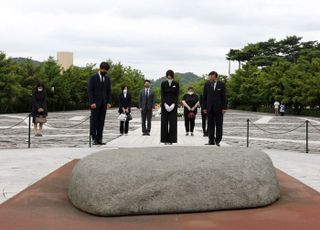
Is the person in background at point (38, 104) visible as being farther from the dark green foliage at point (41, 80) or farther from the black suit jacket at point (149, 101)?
the dark green foliage at point (41, 80)

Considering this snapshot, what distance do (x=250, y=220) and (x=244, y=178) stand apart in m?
0.62

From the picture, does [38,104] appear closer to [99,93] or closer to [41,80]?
[99,93]

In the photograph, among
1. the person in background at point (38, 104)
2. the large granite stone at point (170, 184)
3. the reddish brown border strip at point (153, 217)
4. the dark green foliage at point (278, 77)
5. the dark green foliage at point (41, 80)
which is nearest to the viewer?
the reddish brown border strip at point (153, 217)

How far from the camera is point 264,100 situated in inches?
2055

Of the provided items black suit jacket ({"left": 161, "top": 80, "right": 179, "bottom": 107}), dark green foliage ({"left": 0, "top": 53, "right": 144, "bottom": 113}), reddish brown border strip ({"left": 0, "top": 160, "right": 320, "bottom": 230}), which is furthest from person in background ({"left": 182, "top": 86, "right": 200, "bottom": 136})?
dark green foliage ({"left": 0, "top": 53, "right": 144, "bottom": 113})

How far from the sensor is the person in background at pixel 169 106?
35.0 feet

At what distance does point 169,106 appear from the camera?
1071 cm

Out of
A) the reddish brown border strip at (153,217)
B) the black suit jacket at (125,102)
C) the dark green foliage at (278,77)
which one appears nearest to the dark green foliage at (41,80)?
the dark green foliage at (278,77)

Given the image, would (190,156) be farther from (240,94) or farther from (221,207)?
(240,94)

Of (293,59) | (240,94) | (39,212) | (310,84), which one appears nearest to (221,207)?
(39,212)

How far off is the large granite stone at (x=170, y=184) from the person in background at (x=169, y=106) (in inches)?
218

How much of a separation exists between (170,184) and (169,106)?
6.15 metres

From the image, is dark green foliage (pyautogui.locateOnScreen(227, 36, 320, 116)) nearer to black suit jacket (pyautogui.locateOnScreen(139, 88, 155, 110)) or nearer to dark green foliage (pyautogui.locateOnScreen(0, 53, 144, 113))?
Result: dark green foliage (pyautogui.locateOnScreen(0, 53, 144, 113))

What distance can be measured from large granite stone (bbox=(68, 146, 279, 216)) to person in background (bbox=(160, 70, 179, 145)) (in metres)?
5.52
